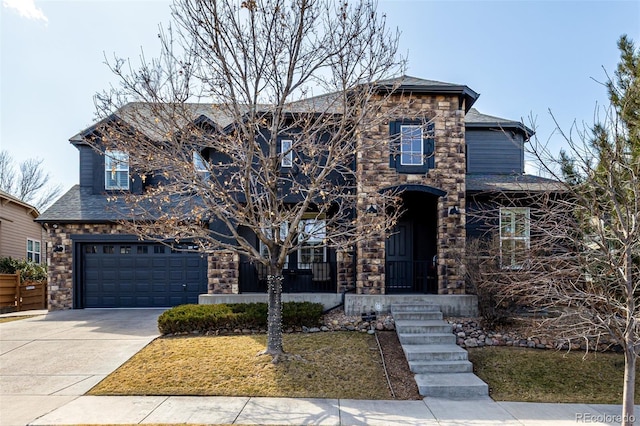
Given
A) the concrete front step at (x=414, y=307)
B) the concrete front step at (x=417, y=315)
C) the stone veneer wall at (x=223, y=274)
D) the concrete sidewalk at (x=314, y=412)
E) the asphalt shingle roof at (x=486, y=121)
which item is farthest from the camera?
the asphalt shingle roof at (x=486, y=121)

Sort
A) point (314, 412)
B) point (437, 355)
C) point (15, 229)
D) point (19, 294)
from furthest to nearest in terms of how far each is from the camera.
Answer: point (15, 229) → point (19, 294) → point (437, 355) → point (314, 412)

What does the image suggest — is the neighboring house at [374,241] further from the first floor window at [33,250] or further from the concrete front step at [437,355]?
the first floor window at [33,250]

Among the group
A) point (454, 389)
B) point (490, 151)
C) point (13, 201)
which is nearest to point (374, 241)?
point (454, 389)

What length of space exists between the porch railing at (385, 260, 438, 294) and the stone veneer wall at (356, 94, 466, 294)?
2.96ft

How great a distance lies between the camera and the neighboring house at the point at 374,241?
999cm

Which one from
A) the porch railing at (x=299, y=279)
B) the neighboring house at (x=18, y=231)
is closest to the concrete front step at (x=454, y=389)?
the porch railing at (x=299, y=279)

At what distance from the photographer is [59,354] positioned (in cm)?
771

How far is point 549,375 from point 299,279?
6.86 metres

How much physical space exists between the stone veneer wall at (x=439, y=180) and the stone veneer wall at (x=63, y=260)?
801 cm

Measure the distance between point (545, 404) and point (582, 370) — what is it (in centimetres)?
181

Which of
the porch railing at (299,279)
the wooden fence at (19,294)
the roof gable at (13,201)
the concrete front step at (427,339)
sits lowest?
the wooden fence at (19,294)

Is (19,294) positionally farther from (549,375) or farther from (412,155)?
(549,375)

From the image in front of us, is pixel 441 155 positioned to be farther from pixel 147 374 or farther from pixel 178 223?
pixel 147 374

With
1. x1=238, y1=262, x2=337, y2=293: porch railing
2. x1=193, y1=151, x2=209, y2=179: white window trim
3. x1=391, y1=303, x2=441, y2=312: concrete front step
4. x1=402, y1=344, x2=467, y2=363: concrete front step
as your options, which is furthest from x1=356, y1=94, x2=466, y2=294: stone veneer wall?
x1=193, y1=151, x2=209, y2=179: white window trim
